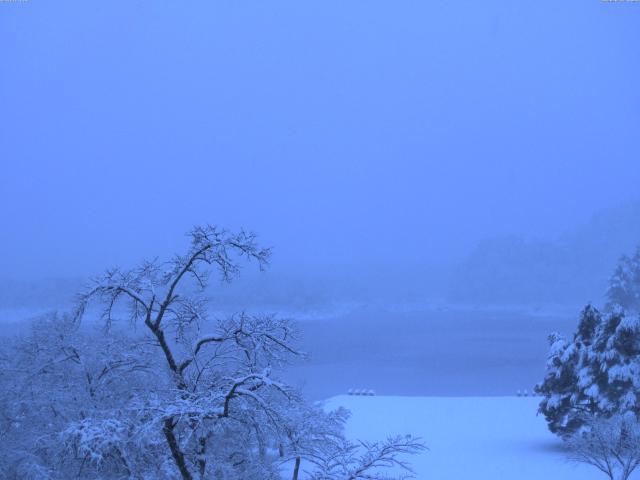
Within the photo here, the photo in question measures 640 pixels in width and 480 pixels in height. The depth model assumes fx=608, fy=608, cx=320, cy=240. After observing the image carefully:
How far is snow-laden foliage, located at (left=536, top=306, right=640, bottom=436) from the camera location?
16.4 metres

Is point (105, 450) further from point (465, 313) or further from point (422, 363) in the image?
point (465, 313)

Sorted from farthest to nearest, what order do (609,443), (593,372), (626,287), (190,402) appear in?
(626,287) → (593,372) → (609,443) → (190,402)

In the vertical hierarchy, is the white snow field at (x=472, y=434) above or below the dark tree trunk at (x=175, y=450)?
above

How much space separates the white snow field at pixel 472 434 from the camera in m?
14.9

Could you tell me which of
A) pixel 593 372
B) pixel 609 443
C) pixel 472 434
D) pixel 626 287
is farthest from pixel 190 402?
pixel 626 287

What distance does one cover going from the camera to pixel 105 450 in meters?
5.55

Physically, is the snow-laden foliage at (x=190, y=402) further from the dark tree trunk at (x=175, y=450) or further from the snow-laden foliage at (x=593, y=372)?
the snow-laden foliage at (x=593, y=372)

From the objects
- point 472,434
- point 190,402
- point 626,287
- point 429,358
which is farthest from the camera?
point 429,358

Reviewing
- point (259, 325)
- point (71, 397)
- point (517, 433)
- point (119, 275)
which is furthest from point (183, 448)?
point (517, 433)

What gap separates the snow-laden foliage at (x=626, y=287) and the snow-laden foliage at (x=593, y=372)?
19903 mm

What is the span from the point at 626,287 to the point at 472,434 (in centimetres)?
2147

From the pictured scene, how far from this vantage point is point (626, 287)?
36.0m

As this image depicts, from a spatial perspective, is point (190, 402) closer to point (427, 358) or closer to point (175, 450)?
point (175, 450)

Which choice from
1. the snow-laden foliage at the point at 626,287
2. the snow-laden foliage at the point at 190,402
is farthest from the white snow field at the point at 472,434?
the snow-laden foliage at the point at 626,287
